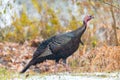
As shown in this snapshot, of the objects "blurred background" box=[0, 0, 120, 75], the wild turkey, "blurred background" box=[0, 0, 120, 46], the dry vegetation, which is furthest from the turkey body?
"blurred background" box=[0, 0, 120, 46]

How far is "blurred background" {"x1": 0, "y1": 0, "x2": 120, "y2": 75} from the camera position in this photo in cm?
1764

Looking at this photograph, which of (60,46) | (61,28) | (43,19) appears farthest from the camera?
(43,19)

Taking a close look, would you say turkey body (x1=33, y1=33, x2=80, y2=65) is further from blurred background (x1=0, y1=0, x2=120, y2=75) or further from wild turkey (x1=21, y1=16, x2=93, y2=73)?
blurred background (x1=0, y1=0, x2=120, y2=75)

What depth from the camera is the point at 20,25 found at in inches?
839

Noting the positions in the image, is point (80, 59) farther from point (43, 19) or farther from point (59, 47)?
point (43, 19)

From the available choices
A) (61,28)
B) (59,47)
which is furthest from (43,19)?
(59,47)

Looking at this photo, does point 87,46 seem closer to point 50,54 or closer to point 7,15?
point 7,15

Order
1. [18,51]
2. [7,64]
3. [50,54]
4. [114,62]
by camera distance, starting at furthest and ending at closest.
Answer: [18,51] < [7,64] < [114,62] < [50,54]

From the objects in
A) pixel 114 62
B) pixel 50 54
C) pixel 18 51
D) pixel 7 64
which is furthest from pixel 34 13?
pixel 50 54

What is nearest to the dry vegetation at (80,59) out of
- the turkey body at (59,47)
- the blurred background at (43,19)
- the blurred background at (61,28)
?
the blurred background at (61,28)

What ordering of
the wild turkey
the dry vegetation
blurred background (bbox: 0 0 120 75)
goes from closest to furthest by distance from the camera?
1. the wild turkey
2. the dry vegetation
3. blurred background (bbox: 0 0 120 75)

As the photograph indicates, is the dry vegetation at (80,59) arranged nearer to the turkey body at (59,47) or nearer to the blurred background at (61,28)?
the blurred background at (61,28)

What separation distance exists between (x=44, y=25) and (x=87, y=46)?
7.69 ft

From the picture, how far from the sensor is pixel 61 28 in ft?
68.7
